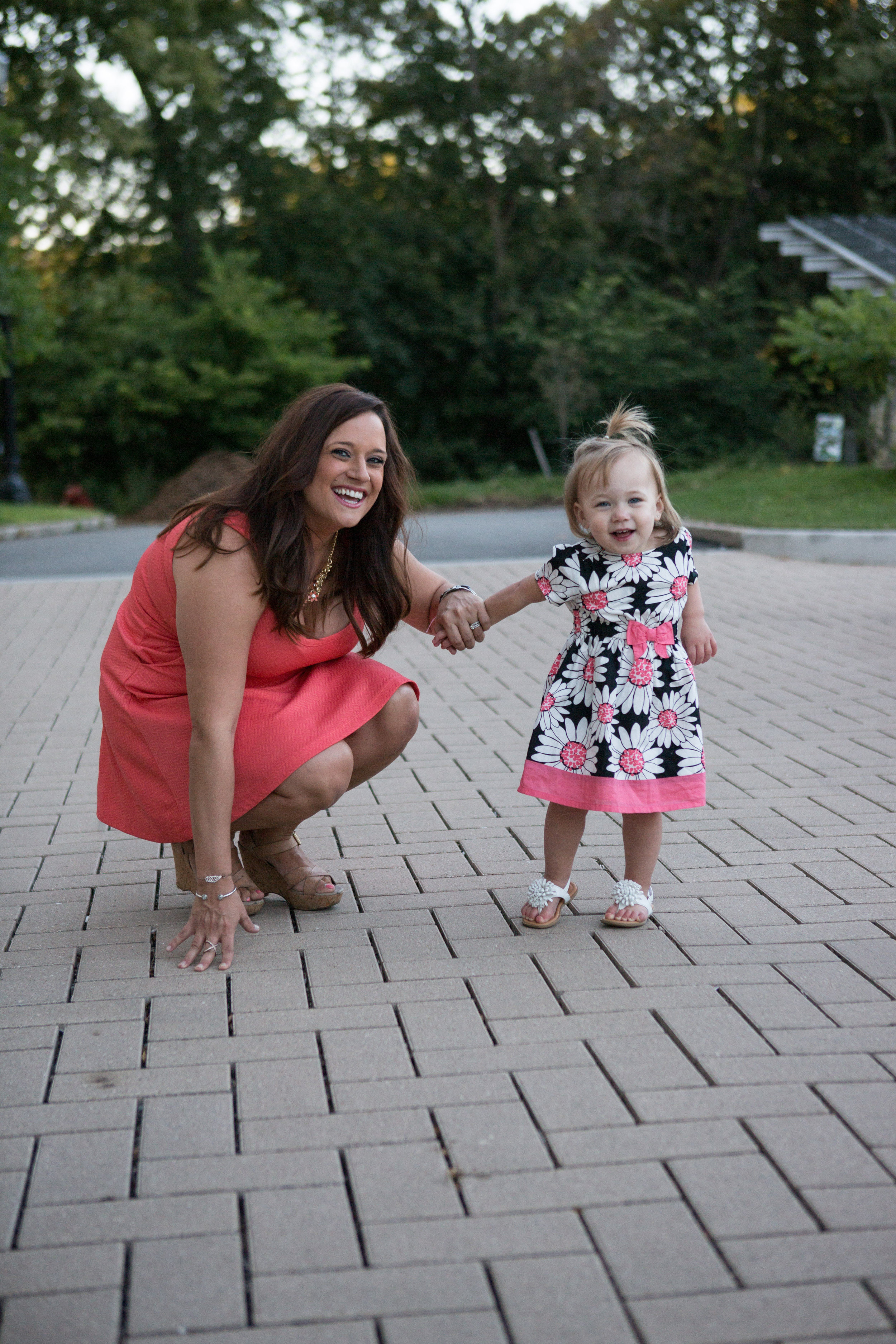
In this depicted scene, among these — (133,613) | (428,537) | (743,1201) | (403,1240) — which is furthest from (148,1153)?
(428,537)

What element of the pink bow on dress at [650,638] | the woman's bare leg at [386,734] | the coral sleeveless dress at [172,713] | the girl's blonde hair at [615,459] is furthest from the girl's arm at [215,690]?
the pink bow on dress at [650,638]

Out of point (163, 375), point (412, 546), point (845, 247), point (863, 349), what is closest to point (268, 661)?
point (412, 546)

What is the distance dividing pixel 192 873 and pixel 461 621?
1011 millimetres

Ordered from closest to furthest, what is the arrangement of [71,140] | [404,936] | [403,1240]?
[403,1240], [404,936], [71,140]

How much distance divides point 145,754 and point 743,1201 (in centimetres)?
191

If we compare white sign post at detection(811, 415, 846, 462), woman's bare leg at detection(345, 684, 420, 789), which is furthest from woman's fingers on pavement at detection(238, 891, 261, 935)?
white sign post at detection(811, 415, 846, 462)

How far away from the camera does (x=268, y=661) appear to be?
338cm

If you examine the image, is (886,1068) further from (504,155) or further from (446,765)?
(504,155)

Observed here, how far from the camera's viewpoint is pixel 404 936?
3355 mm

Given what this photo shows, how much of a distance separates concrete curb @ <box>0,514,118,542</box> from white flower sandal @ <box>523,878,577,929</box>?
13.1m

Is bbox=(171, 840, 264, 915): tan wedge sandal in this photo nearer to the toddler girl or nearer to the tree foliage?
the toddler girl

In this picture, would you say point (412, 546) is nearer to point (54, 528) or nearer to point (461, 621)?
point (54, 528)

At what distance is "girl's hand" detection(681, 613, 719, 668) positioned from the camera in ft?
11.3

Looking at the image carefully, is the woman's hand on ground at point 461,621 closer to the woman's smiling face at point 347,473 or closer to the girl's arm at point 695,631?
the woman's smiling face at point 347,473
